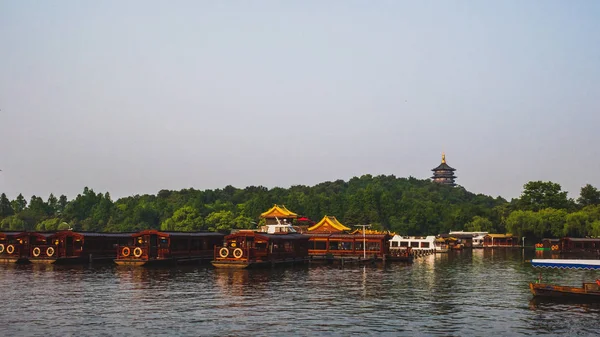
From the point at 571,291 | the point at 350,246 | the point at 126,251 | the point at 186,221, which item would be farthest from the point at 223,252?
the point at 186,221

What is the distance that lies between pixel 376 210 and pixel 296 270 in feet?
327

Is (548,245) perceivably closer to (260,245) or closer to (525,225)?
(525,225)

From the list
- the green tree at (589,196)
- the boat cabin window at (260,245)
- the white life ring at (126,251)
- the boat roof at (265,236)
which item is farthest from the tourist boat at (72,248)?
the green tree at (589,196)

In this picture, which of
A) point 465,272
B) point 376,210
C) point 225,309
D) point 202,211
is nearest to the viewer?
point 225,309

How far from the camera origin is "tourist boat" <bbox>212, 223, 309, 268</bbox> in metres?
68.2

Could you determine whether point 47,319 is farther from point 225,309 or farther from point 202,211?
point 202,211

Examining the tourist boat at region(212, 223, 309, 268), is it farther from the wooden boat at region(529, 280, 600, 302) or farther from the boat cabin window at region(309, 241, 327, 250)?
the wooden boat at region(529, 280, 600, 302)

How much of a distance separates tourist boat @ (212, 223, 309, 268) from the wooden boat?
32.4 m

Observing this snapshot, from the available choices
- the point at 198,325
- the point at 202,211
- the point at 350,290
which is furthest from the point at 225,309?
the point at 202,211

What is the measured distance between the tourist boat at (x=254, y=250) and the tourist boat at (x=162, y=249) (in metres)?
6.76

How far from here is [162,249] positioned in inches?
2896

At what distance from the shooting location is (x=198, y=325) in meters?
34.3

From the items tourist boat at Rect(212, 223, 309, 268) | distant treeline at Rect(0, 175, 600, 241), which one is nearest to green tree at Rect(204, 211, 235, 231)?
distant treeline at Rect(0, 175, 600, 241)

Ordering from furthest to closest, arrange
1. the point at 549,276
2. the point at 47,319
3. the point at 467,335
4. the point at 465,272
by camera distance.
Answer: the point at 465,272 → the point at 549,276 → the point at 47,319 → the point at 467,335
